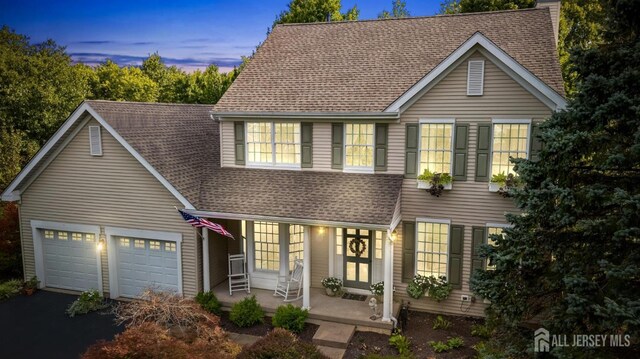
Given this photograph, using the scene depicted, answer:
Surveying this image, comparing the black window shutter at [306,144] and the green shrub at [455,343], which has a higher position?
the black window shutter at [306,144]

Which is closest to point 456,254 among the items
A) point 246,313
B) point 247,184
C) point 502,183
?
point 502,183

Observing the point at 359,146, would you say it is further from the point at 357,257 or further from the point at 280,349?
the point at 280,349

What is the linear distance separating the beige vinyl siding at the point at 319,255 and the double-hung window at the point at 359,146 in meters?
2.44

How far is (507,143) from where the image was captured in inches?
499

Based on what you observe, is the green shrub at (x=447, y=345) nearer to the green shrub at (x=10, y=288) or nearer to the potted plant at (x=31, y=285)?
the potted plant at (x=31, y=285)

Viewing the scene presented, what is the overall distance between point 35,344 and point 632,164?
14.3m

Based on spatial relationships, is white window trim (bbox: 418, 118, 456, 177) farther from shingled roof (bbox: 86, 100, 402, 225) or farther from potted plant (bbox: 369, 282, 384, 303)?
potted plant (bbox: 369, 282, 384, 303)

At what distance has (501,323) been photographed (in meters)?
8.50

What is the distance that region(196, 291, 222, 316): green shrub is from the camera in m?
13.5

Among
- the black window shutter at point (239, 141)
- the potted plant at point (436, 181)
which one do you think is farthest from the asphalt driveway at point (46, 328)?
the potted plant at point (436, 181)

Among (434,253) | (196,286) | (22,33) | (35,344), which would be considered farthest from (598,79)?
(22,33)

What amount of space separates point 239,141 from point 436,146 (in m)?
6.74

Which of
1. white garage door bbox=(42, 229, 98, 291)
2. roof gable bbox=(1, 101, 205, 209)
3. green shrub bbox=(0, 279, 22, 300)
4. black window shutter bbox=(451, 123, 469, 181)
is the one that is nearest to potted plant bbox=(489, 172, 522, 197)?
black window shutter bbox=(451, 123, 469, 181)

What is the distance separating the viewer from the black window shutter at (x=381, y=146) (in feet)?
45.5
